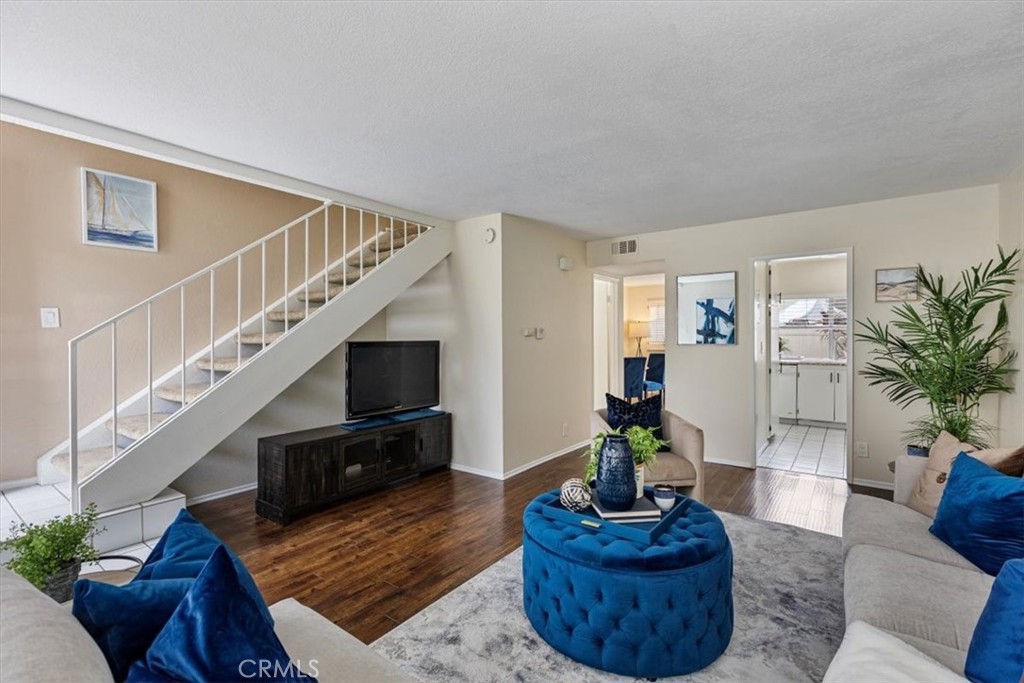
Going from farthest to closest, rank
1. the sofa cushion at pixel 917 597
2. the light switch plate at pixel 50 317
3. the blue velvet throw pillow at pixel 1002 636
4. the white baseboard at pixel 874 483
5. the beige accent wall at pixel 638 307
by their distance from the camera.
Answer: the beige accent wall at pixel 638 307
the white baseboard at pixel 874 483
the light switch plate at pixel 50 317
the sofa cushion at pixel 917 597
the blue velvet throw pillow at pixel 1002 636

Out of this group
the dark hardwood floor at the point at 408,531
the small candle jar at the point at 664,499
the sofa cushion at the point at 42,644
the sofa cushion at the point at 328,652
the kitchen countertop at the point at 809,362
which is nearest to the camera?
the sofa cushion at the point at 42,644

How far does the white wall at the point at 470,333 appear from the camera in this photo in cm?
448

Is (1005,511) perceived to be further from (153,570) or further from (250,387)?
(250,387)

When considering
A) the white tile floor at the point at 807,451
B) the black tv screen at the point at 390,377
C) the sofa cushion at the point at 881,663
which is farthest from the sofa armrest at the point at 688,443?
the black tv screen at the point at 390,377

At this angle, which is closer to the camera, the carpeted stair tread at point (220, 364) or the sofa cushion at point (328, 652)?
the sofa cushion at point (328, 652)

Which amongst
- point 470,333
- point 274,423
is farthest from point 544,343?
point 274,423

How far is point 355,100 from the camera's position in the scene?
2.30 meters

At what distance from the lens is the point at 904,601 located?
5.31ft

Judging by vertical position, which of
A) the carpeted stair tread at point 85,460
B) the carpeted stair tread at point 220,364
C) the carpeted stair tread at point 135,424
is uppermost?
the carpeted stair tread at point 220,364

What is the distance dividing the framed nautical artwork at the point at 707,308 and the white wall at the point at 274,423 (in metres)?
3.49

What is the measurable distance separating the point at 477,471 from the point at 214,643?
381 centimetres

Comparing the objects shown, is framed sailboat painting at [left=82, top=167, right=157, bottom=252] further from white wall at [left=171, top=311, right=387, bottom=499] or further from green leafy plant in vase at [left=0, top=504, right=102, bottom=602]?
green leafy plant in vase at [left=0, top=504, right=102, bottom=602]

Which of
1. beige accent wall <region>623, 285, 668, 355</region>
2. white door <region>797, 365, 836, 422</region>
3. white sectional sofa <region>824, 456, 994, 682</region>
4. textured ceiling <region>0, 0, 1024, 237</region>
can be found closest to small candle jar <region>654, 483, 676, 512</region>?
white sectional sofa <region>824, 456, 994, 682</region>
